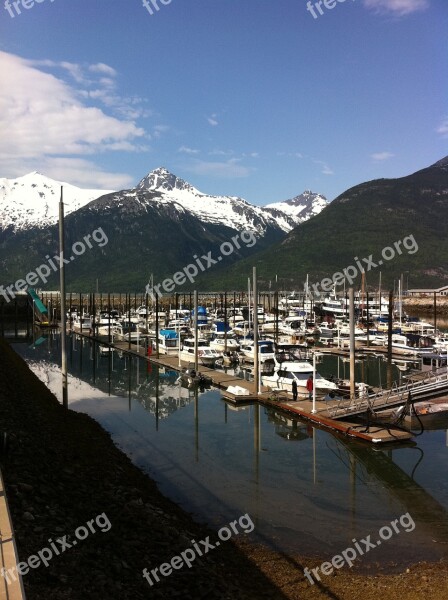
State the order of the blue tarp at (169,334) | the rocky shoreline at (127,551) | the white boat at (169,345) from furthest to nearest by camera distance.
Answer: the blue tarp at (169,334) < the white boat at (169,345) < the rocky shoreline at (127,551)

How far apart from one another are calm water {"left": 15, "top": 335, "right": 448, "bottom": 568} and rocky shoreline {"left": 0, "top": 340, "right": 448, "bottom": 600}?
131cm

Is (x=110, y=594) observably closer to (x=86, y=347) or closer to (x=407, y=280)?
A: (x=86, y=347)

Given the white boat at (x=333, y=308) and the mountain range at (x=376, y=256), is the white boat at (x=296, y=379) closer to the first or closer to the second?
the white boat at (x=333, y=308)

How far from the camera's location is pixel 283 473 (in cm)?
2281

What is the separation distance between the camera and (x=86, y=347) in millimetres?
71375

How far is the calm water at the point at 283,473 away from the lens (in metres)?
17.1

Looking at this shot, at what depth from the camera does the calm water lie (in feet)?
56.0

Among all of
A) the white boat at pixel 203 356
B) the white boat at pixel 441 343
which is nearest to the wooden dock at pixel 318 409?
the white boat at pixel 203 356

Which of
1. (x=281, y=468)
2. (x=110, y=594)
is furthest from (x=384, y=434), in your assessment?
(x=110, y=594)

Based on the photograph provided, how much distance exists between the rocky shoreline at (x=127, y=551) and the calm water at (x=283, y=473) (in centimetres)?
131

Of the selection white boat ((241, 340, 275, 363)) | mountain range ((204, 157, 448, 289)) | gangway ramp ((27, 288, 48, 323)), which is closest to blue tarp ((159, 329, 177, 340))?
white boat ((241, 340, 275, 363))

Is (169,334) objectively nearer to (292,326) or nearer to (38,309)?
(292,326)

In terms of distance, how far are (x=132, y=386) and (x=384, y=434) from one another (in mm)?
23504

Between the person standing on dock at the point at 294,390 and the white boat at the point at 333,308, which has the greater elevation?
the white boat at the point at 333,308
